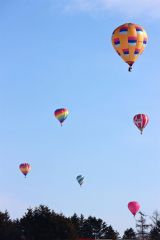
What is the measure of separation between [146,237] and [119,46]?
96.4 metres

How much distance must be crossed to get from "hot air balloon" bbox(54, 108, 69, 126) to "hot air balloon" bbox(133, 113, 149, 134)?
1350 centimetres

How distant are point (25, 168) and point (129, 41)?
4379cm

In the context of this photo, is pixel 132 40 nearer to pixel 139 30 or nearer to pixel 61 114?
pixel 139 30

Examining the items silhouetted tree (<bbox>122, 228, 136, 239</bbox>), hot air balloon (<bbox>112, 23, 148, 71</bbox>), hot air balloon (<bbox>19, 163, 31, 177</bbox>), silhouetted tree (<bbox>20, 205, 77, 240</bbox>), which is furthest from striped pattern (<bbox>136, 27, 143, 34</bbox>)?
silhouetted tree (<bbox>122, 228, 136, 239</bbox>)

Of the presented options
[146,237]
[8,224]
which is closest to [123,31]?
[8,224]

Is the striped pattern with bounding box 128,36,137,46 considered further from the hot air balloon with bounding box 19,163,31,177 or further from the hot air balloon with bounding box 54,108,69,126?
the hot air balloon with bounding box 19,163,31,177

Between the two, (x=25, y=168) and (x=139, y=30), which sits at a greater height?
(x=25, y=168)

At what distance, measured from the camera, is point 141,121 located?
7862 centimetres

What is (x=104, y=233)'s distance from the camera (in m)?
179

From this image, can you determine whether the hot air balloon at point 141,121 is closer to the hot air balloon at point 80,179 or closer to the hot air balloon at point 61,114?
the hot air balloon at point 61,114

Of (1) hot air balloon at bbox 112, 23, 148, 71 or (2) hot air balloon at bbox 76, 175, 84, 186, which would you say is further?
(2) hot air balloon at bbox 76, 175, 84, 186

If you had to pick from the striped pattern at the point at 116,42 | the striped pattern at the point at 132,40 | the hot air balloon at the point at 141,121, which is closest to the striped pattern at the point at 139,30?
the striped pattern at the point at 132,40

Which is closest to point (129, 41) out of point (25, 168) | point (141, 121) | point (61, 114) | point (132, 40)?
point (132, 40)

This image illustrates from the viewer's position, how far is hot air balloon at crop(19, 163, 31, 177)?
333ft
